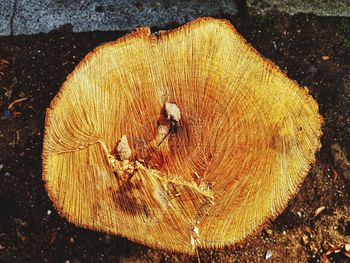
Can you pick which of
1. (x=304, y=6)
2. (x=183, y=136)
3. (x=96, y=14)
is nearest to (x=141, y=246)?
(x=183, y=136)

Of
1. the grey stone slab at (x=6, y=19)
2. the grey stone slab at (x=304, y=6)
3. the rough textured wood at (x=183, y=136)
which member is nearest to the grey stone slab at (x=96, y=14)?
the grey stone slab at (x=6, y=19)

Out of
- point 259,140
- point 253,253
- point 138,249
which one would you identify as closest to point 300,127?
point 259,140

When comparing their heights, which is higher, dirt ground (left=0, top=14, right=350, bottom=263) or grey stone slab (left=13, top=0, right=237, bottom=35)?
grey stone slab (left=13, top=0, right=237, bottom=35)

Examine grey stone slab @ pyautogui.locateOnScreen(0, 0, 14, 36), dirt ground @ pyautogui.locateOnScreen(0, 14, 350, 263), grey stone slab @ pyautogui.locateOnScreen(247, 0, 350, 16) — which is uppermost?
grey stone slab @ pyautogui.locateOnScreen(247, 0, 350, 16)

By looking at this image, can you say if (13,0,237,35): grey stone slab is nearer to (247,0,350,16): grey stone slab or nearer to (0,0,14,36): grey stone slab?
(0,0,14,36): grey stone slab

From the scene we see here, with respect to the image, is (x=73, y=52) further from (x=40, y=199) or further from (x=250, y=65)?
(x=250, y=65)

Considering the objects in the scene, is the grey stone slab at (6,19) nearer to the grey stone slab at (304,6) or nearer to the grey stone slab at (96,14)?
the grey stone slab at (96,14)

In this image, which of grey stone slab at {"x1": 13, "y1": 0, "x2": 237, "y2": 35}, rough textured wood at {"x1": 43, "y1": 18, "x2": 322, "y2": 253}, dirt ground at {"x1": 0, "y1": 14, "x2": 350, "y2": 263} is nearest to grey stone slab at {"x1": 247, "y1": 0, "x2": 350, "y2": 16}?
dirt ground at {"x1": 0, "y1": 14, "x2": 350, "y2": 263}
